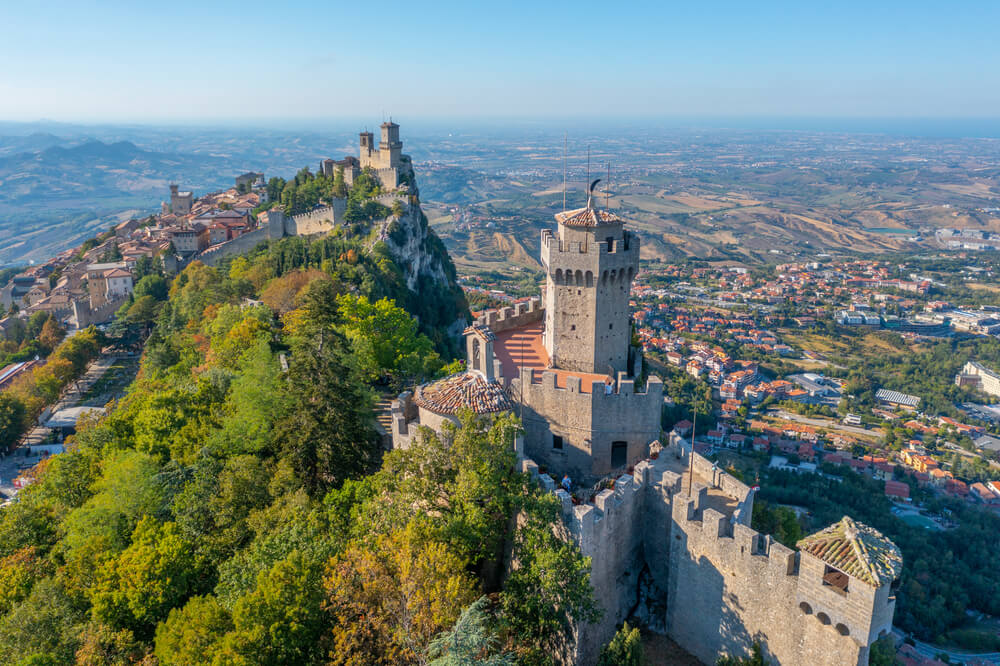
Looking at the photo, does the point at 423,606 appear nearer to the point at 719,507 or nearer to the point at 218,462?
the point at 719,507

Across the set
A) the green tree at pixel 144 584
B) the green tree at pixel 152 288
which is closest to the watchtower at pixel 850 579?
the green tree at pixel 144 584

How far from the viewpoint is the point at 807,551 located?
55.5 feet

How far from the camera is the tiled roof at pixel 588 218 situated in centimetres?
2336

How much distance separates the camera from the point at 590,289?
78.2ft

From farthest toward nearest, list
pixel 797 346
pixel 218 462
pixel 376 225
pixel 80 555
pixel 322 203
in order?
pixel 797 346, pixel 322 203, pixel 376 225, pixel 218 462, pixel 80 555

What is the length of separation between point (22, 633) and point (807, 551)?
23.5m

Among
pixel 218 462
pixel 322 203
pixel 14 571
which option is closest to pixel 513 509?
pixel 218 462

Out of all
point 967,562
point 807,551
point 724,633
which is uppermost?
point 807,551

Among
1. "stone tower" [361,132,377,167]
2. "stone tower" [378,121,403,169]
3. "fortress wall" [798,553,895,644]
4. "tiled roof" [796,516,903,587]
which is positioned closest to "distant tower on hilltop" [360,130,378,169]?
"stone tower" [361,132,377,167]

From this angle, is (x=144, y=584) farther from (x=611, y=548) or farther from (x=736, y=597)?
(x=736, y=597)

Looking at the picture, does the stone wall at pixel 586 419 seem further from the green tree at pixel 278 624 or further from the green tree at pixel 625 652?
the green tree at pixel 278 624

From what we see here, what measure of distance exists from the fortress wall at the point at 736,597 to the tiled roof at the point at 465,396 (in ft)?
20.9

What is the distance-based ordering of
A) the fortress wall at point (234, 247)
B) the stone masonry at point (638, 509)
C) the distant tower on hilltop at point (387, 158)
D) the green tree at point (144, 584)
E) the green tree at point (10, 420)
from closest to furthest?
the stone masonry at point (638, 509), the green tree at point (144, 584), the green tree at point (10, 420), the fortress wall at point (234, 247), the distant tower on hilltop at point (387, 158)

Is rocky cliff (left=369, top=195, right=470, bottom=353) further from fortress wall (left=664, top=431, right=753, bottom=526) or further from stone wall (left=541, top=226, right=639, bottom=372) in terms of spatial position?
fortress wall (left=664, top=431, right=753, bottom=526)
